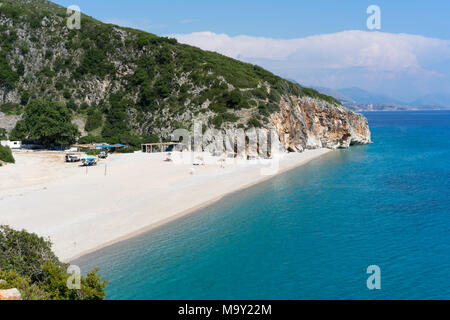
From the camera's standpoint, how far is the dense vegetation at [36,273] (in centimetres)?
1164

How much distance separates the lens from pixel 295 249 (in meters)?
21.0

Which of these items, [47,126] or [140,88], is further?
[140,88]

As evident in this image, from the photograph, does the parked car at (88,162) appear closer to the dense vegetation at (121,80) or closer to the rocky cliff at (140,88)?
the rocky cliff at (140,88)

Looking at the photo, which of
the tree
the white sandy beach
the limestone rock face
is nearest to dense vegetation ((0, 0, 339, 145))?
the tree

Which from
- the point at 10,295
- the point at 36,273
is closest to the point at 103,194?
the point at 36,273

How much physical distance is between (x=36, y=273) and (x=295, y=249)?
13547 mm

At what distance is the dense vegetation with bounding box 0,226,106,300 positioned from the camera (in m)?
11.6

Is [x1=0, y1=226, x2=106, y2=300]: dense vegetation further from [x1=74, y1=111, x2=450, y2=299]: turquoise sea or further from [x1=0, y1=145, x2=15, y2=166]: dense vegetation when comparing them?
[x1=0, y1=145, x2=15, y2=166]: dense vegetation

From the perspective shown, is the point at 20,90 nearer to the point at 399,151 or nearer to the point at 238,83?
the point at 238,83

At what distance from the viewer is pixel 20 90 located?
2766 inches

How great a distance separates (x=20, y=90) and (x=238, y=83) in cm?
4339

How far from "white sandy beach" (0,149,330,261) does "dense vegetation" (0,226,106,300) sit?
4965mm

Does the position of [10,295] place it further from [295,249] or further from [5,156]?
[5,156]
